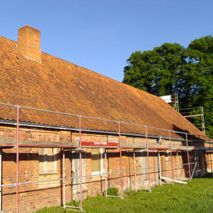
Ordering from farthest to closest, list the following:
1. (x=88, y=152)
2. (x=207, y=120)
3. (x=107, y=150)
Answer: (x=207, y=120) → (x=107, y=150) → (x=88, y=152)

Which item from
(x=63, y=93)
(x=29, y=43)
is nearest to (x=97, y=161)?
(x=63, y=93)

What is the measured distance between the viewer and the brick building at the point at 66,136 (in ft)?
36.3

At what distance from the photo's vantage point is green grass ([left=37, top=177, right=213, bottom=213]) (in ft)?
37.9

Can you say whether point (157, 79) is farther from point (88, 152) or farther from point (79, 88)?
point (88, 152)

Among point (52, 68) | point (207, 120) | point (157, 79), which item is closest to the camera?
point (52, 68)

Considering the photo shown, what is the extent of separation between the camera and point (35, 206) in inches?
452

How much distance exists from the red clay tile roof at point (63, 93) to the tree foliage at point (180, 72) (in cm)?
1575

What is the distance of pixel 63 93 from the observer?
15883 mm

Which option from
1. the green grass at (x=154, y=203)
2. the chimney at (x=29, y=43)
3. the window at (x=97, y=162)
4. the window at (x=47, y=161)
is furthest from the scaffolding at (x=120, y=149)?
the chimney at (x=29, y=43)

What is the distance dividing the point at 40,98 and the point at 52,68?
4291mm

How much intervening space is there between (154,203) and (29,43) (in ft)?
30.6

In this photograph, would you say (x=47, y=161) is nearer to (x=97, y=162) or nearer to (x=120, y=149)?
(x=97, y=162)

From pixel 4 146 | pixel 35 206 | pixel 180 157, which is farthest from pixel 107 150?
pixel 180 157

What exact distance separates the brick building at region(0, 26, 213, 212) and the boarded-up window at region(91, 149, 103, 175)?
0.14ft
